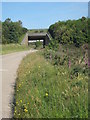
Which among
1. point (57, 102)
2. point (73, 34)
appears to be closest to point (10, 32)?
point (73, 34)

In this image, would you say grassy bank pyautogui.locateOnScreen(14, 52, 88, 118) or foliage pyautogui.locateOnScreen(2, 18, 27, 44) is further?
foliage pyautogui.locateOnScreen(2, 18, 27, 44)

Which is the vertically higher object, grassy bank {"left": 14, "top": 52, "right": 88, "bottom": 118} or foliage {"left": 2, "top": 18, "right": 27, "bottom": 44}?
foliage {"left": 2, "top": 18, "right": 27, "bottom": 44}

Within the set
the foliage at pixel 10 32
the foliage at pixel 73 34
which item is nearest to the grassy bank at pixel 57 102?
the foliage at pixel 73 34

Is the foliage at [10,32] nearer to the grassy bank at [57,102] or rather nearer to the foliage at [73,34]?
the foliage at [73,34]

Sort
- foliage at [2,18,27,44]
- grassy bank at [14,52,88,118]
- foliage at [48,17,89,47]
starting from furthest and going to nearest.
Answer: foliage at [2,18,27,44]
foliage at [48,17,89,47]
grassy bank at [14,52,88,118]

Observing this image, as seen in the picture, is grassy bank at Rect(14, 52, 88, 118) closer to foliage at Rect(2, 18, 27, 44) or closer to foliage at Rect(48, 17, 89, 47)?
foliage at Rect(48, 17, 89, 47)

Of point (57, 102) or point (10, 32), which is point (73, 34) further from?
point (10, 32)

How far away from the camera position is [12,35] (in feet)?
249

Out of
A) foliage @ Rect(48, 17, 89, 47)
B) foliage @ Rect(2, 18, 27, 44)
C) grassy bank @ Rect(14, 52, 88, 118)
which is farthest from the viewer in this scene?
foliage @ Rect(2, 18, 27, 44)

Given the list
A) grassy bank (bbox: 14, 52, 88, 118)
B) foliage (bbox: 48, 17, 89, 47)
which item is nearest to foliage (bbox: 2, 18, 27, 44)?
foliage (bbox: 48, 17, 89, 47)

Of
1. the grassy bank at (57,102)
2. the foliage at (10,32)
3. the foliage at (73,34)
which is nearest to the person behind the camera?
the grassy bank at (57,102)

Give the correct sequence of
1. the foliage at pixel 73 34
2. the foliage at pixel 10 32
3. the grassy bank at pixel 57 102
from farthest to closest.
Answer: the foliage at pixel 10 32, the foliage at pixel 73 34, the grassy bank at pixel 57 102

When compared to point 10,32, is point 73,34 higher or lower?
lower

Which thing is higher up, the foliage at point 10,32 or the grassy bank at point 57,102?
the foliage at point 10,32
